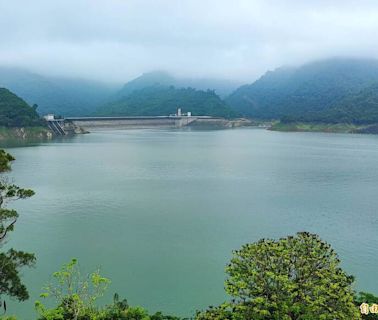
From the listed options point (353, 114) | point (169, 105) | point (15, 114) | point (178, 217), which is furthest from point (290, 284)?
point (169, 105)

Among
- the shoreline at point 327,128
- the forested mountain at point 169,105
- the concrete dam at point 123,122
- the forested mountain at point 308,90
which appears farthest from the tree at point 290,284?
the forested mountain at point 169,105

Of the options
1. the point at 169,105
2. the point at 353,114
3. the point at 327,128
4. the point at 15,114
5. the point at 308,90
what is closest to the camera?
the point at 15,114

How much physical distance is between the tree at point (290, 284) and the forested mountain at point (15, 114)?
68.7 meters

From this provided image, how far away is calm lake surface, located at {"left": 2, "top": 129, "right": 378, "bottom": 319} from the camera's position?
1334cm

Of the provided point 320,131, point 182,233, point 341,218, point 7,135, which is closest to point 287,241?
point 182,233

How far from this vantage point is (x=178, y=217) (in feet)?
67.7

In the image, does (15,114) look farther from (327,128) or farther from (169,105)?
(169,105)

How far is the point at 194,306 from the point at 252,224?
27.9ft

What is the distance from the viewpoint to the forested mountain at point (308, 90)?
431 feet

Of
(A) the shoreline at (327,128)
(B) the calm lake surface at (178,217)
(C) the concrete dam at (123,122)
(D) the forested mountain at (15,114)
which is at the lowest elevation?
(B) the calm lake surface at (178,217)

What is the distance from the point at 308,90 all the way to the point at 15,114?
357 feet

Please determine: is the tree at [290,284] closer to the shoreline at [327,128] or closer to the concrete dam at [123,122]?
the concrete dam at [123,122]

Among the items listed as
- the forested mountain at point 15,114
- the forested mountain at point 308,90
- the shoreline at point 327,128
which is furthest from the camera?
the forested mountain at point 308,90

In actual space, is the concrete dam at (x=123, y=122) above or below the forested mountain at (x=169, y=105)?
below
